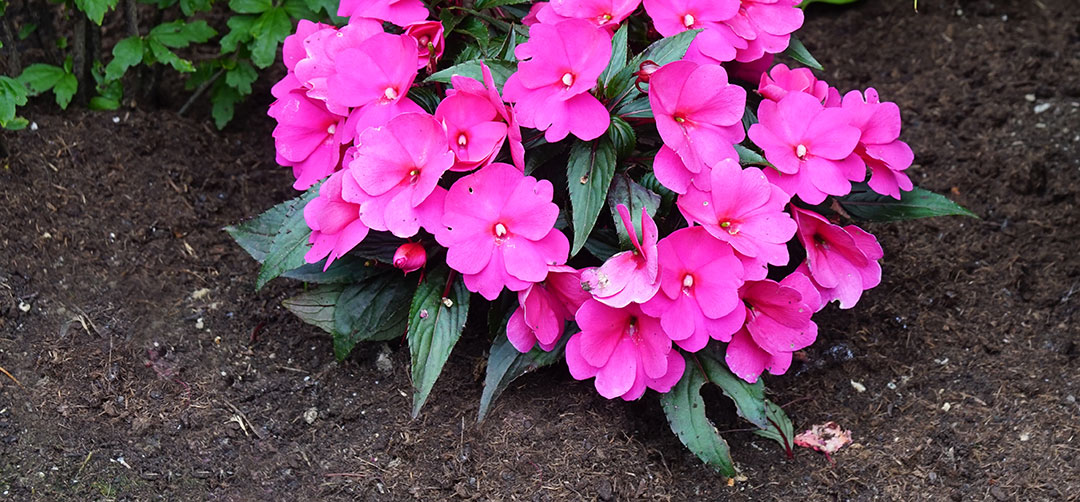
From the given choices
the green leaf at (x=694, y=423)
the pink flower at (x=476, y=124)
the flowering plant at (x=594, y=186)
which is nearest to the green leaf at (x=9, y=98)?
the flowering plant at (x=594, y=186)

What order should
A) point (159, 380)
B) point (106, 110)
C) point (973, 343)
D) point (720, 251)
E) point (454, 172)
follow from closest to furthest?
point (720, 251) → point (454, 172) → point (159, 380) → point (973, 343) → point (106, 110)

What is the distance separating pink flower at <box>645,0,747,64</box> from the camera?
2078 millimetres

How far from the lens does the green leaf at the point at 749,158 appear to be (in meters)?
2.02

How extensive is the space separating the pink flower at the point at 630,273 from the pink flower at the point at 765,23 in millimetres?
533

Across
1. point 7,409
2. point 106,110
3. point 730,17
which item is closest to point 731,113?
point 730,17

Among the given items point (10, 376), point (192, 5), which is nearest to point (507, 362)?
point (10, 376)

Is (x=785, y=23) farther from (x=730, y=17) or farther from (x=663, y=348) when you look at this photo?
(x=663, y=348)

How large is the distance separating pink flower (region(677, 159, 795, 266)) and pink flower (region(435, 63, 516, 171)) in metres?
0.38

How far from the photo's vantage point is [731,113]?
197 cm

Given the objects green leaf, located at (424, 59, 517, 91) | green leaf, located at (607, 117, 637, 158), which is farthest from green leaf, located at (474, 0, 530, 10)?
green leaf, located at (607, 117, 637, 158)

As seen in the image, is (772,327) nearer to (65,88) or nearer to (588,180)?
(588,180)

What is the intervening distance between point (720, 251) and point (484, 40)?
0.74 metres

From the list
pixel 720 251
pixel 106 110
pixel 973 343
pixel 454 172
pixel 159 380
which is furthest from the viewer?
pixel 106 110

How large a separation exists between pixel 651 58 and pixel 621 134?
0.18m
